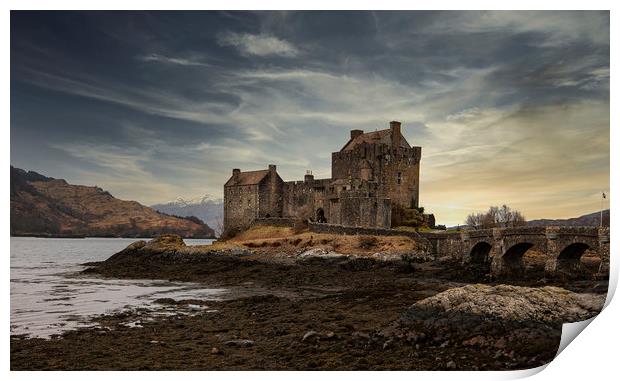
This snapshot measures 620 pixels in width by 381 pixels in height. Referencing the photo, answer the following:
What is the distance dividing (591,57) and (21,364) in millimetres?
13133

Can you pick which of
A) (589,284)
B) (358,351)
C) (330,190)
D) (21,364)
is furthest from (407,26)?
(330,190)

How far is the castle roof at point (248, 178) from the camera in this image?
3600cm

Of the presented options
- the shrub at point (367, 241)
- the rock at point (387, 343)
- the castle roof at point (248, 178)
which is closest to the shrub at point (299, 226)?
the castle roof at point (248, 178)

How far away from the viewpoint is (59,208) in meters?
15.5

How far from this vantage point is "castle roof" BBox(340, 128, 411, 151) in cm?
3209

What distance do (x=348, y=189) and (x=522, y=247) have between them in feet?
40.8

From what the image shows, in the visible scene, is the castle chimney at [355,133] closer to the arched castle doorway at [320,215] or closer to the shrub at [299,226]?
the arched castle doorway at [320,215]

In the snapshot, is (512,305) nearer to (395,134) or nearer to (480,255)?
(480,255)

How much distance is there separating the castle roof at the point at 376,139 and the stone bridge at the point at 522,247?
26.8ft

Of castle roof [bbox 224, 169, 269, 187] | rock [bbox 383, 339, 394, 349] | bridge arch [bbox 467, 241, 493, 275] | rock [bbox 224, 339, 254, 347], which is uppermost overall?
castle roof [bbox 224, 169, 269, 187]

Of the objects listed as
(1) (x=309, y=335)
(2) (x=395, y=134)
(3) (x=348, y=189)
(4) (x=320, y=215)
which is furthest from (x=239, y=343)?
(2) (x=395, y=134)

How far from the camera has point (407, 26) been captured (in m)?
12.0

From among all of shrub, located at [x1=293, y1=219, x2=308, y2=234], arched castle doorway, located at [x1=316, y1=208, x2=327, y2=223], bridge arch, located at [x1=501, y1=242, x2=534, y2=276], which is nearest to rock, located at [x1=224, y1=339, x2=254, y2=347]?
bridge arch, located at [x1=501, y1=242, x2=534, y2=276]

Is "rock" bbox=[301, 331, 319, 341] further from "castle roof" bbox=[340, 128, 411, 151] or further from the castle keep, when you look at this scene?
"castle roof" bbox=[340, 128, 411, 151]
